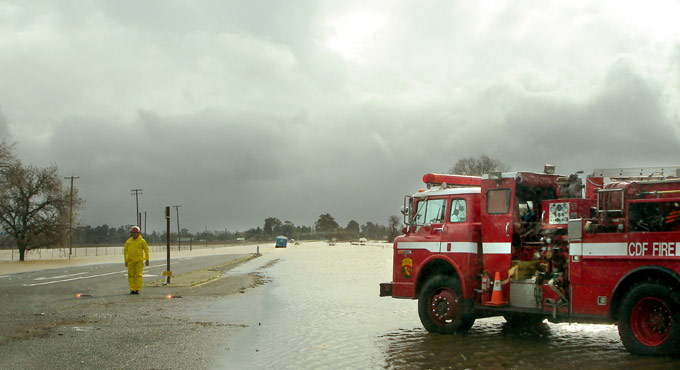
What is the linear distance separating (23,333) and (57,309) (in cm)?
391

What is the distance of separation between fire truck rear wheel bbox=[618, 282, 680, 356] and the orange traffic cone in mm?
2095

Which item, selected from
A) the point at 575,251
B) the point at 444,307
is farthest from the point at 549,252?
the point at 444,307

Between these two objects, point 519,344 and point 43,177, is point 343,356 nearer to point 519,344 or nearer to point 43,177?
point 519,344

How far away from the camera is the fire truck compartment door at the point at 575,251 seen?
9.27 meters

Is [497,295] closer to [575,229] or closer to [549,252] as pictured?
[549,252]

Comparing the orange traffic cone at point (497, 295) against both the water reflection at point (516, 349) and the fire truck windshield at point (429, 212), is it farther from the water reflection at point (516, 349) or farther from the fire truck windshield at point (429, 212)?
the fire truck windshield at point (429, 212)

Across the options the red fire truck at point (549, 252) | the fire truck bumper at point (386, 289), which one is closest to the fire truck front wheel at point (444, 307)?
the red fire truck at point (549, 252)

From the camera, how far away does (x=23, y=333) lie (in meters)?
10.9

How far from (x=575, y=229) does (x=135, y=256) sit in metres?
12.9

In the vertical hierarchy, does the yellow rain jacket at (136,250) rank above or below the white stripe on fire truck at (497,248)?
below

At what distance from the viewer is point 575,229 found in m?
9.34

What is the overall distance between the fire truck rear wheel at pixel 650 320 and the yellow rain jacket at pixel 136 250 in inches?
530

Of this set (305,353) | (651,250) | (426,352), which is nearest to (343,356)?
(305,353)

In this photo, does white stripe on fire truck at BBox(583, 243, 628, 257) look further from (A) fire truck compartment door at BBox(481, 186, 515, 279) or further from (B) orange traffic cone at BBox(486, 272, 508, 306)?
(B) orange traffic cone at BBox(486, 272, 508, 306)
